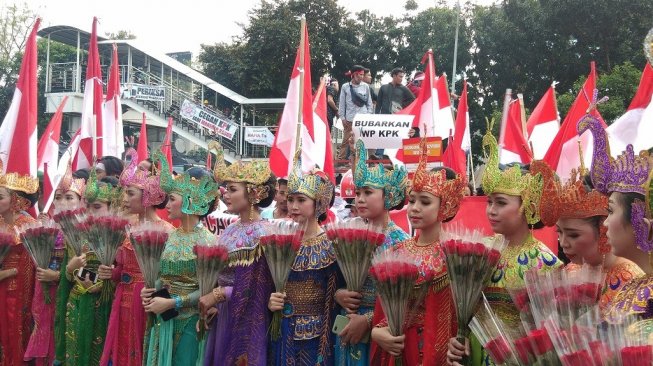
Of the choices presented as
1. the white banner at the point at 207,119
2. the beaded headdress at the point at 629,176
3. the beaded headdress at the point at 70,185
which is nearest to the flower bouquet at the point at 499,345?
the beaded headdress at the point at 629,176

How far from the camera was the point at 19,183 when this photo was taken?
7121 millimetres

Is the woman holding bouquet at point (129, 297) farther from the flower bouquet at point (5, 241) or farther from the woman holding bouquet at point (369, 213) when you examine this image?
the woman holding bouquet at point (369, 213)

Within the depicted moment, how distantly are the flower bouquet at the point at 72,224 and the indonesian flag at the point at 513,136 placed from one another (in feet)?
16.9

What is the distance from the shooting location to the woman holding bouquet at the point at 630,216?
234cm

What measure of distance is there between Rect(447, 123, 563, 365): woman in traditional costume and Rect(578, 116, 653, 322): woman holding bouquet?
1.11m

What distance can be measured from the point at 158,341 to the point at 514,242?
9.24ft

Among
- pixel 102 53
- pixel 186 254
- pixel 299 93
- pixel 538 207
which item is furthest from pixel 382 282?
pixel 102 53

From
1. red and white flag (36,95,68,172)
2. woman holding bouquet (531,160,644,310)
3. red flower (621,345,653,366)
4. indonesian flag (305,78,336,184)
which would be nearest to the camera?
red flower (621,345,653,366)

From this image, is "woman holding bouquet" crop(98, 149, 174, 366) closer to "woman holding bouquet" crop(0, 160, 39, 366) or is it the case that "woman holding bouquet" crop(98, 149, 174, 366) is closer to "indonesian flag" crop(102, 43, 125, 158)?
"woman holding bouquet" crop(0, 160, 39, 366)

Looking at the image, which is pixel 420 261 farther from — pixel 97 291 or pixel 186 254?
pixel 97 291

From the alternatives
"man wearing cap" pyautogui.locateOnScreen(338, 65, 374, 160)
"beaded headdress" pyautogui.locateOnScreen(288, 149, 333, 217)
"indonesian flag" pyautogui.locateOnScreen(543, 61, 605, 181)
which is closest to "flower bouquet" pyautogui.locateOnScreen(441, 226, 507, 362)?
"beaded headdress" pyautogui.locateOnScreen(288, 149, 333, 217)

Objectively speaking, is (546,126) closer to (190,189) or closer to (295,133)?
(295,133)

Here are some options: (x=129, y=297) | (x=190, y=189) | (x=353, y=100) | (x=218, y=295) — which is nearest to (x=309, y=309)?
(x=218, y=295)

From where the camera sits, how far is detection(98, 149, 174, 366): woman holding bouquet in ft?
18.7
